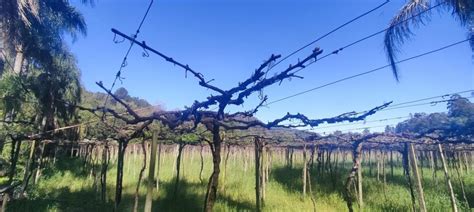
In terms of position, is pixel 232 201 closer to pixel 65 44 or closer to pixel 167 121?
pixel 167 121

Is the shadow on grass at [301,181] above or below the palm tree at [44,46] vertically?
below

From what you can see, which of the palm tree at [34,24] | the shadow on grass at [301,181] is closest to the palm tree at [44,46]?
the palm tree at [34,24]

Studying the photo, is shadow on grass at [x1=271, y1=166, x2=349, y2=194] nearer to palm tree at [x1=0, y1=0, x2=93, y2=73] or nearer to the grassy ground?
the grassy ground

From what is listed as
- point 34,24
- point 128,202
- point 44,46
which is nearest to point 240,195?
point 128,202

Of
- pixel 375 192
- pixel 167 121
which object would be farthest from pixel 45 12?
pixel 375 192

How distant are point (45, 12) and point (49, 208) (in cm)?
688

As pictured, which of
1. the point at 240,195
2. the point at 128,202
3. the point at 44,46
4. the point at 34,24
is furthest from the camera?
the point at 44,46

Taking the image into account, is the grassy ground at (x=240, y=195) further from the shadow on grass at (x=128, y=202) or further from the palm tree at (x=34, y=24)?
the palm tree at (x=34, y=24)

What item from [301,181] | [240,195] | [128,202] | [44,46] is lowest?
[128,202]

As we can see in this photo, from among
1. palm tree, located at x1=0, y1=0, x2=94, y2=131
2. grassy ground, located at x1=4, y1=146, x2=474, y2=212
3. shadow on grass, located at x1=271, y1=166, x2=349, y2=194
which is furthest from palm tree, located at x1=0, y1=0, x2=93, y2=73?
shadow on grass, located at x1=271, y1=166, x2=349, y2=194

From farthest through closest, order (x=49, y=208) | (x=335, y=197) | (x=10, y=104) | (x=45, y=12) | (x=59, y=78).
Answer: (x=59, y=78)
(x=10, y=104)
(x=45, y=12)
(x=335, y=197)
(x=49, y=208)

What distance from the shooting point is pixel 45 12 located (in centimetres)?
1255

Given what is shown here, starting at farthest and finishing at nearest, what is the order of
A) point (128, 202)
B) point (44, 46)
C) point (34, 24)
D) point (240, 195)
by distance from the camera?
point (44, 46) → point (34, 24) → point (240, 195) → point (128, 202)

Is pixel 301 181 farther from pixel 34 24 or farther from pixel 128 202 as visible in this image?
pixel 34 24
